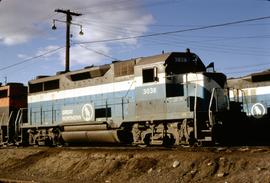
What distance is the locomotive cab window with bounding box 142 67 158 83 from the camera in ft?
52.4

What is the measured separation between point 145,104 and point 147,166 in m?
4.14

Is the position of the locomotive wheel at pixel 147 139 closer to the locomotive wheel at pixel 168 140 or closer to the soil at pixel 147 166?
the locomotive wheel at pixel 168 140

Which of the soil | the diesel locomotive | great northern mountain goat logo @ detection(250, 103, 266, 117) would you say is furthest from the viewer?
great northern mountain goat logo @ detection(250, 103, 266, 117)


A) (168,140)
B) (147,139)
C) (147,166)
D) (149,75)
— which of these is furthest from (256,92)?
(147,166)

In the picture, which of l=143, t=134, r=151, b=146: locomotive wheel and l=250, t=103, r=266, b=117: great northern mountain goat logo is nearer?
l=143, t=134, r=151, b=146: locomotive wheel

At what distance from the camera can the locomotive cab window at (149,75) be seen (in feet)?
52.4

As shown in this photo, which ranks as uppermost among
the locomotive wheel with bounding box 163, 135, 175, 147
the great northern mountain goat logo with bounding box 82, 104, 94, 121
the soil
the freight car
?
the freight car

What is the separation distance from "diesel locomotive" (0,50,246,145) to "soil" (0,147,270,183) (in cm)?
150

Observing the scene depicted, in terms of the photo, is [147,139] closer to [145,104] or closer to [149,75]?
[145,104]

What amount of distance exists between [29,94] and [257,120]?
500 inches

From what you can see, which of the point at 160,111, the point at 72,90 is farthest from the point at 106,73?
the point at 160,111

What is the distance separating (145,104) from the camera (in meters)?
16.1

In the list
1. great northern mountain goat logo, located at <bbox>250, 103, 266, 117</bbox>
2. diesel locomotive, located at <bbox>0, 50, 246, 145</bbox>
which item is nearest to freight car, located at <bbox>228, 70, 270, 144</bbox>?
great northern mountain goat logo, located at <bbox>250, 103, 266, 117</bbox>

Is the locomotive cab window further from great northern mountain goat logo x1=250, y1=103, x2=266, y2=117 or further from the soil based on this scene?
great northern mountain goat logo x1=250, y1=103, x2=266, y2=117
